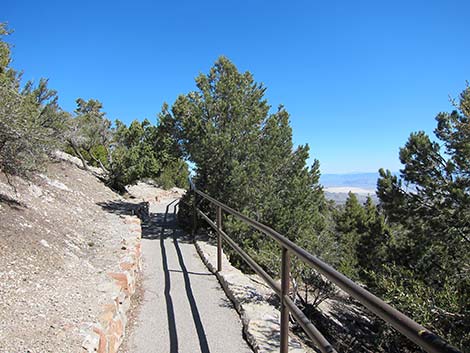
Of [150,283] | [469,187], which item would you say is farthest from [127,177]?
[469,187]

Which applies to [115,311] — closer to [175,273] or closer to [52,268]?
[52,268]

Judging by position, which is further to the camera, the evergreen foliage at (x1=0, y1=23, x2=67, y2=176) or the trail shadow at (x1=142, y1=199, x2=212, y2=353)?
the evergreen foliage at (x1=0, y1=23, x2=67, y2=176)

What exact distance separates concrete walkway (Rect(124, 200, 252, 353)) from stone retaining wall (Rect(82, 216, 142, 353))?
0.53ft

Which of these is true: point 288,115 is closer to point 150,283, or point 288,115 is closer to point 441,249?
point 441,249

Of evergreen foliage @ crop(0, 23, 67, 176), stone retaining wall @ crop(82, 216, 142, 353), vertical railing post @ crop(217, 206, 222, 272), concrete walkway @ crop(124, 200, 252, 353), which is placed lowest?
concrete walkway @ crop(124, 200, 252, 353)

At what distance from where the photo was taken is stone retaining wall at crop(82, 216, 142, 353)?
2.71m

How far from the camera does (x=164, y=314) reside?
377 cm

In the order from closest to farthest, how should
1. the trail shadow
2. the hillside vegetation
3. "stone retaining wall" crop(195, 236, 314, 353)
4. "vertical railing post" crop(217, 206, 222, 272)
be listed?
"stone retaining wall" crop(195, 236, 314, 353) < the trail shadow < "vertical railing post" crop(217, 206, 222, 272) < the hillside vegetation

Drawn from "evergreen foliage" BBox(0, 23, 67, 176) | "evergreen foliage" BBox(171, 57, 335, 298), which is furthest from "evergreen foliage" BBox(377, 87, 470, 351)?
"evergreen foliage" BBox(0, 23, 67, 176)

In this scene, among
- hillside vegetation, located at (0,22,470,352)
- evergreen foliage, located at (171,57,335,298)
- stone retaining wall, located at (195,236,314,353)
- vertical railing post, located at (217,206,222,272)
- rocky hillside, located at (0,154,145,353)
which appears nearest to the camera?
rocky hillside, located at (0,154,145,353)

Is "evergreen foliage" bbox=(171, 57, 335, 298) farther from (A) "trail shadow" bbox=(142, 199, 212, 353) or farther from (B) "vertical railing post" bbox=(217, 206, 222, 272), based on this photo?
(B) "vertical railing post" bbox=(217, 206, 222, 272)

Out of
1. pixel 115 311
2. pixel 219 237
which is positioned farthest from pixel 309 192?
pixel 115 311

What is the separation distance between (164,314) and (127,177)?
41.0 feet

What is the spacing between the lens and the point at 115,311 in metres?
3.31
